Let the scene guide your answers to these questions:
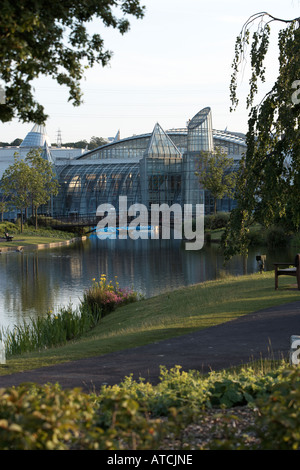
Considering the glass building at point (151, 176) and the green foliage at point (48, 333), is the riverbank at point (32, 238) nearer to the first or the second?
the glass building at point (151, 176)

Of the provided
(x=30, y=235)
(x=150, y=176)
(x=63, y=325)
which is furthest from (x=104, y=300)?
(x=150, y=176)

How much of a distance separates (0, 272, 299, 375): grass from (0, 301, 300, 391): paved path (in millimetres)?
605

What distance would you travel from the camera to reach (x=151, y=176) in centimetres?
7269

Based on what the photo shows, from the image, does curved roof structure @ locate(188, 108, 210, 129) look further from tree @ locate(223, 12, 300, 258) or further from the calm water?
tree @ locate(223, 12, 300, 258)

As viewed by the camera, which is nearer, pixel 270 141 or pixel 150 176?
pixel 270 141

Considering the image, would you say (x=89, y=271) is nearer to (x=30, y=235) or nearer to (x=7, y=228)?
(x=30, y=235)

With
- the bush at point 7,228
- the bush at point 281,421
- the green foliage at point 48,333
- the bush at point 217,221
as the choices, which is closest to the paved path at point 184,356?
the bush at point 281,421

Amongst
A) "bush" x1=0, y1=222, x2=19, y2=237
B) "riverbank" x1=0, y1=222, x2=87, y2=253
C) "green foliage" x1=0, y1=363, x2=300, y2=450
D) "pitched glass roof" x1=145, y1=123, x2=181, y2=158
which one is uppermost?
"pitched glass roof" x1=145, y1=123, x2=181, y2=158

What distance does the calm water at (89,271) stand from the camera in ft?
63.5

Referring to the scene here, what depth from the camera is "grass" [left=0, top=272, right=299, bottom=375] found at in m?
9.48

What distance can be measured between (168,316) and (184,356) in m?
5.14

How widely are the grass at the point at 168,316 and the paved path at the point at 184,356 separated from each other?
0.60m

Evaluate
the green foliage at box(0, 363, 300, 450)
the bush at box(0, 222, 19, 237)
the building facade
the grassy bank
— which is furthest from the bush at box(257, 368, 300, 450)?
the building facade
